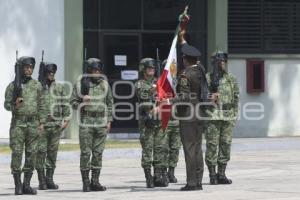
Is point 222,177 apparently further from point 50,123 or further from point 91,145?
point 50,123

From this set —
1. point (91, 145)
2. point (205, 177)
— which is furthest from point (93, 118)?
point (205, 177)

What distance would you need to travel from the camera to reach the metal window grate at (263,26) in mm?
27922

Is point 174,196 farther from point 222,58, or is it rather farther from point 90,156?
point 222,58

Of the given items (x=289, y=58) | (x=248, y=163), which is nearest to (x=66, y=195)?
(x=248, y=163)

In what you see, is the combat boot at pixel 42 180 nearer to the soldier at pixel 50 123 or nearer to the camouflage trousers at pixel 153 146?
the soldier at pixel 50 123

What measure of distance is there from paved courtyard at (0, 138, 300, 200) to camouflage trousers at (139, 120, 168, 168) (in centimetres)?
44

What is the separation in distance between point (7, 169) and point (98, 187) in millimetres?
4822

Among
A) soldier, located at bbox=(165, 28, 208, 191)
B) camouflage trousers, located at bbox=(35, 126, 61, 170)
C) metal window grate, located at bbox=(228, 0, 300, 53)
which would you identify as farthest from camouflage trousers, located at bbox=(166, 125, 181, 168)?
metal window grate, located at bbox=(228, 0, 300, 53)

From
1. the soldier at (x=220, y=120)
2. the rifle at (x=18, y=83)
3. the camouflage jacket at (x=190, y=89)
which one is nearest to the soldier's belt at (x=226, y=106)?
the soldier at (x=220, y=120)

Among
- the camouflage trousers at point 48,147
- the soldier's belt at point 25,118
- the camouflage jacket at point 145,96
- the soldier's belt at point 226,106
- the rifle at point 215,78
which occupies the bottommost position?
the camouflage trousers at point 48,147

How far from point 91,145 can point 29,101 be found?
1145mm

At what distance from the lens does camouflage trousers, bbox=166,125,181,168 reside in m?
16.1

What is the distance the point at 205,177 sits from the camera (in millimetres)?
17375

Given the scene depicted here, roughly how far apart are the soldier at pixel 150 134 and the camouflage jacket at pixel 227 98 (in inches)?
41.6
